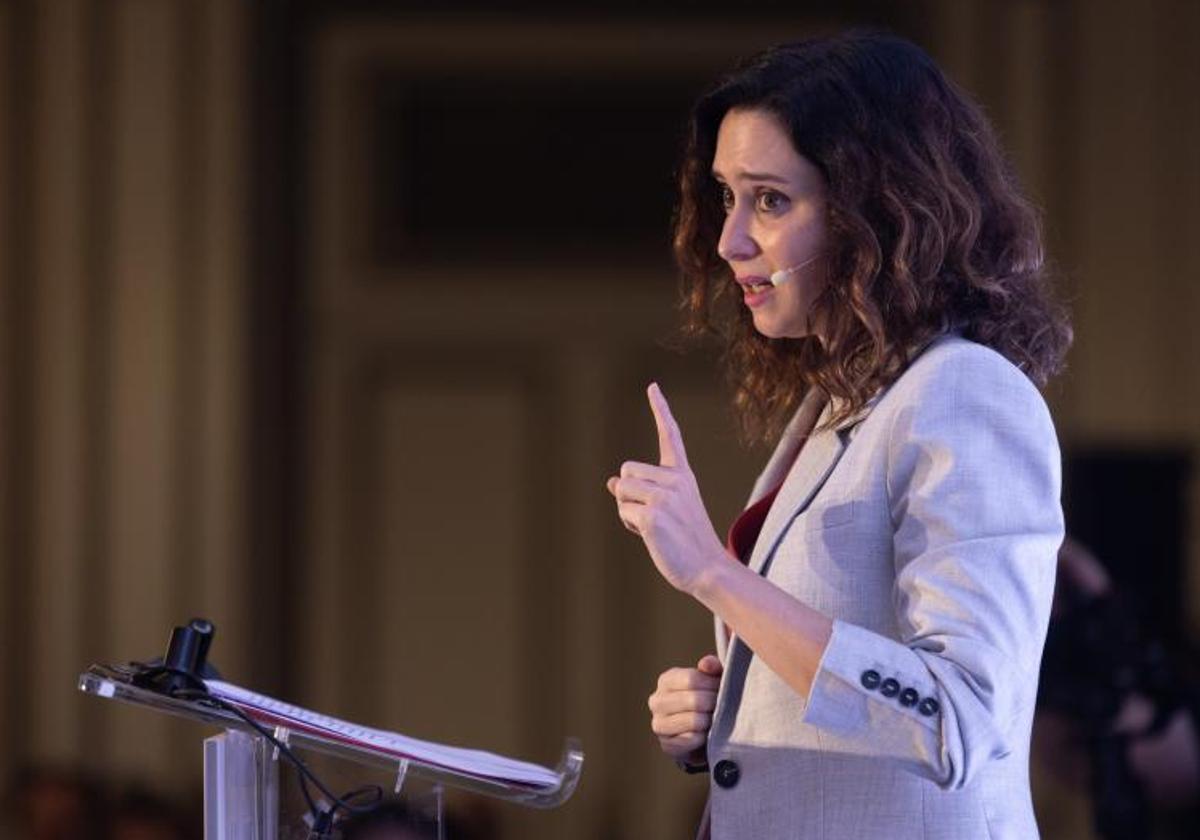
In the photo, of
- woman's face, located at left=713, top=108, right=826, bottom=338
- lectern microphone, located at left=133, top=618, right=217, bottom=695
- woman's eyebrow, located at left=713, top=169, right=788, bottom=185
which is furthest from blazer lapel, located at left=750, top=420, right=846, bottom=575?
lectern microphone, located at left=133, top=618, right=217, bottom=695

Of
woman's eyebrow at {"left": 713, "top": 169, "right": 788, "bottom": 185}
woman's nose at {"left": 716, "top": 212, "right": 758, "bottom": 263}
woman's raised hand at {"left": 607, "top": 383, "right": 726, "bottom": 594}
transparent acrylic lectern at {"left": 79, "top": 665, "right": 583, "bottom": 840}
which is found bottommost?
transparent acrylic lectern at {"left": 79, "top": 665, "right": 583, "bottom": 840}

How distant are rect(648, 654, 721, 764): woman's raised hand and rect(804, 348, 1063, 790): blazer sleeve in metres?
0.19

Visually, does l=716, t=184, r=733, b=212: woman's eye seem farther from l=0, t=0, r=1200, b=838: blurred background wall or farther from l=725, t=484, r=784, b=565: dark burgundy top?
l=0, t=0, r=1200, b=838: blurred background wall

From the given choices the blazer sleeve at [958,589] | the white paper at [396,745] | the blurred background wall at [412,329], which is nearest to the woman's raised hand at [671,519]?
the blazer sleeve at [958,589]

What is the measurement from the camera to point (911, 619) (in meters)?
1.49

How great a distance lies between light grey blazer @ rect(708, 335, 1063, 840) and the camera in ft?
4.75

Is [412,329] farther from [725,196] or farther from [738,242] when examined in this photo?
[738,242]

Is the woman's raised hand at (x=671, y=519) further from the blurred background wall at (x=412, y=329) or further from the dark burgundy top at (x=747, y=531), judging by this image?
the blurred background wall at (x=412, y=329)

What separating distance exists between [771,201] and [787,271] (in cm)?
6

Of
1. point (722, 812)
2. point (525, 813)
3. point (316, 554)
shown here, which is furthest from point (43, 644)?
point (722, 812)

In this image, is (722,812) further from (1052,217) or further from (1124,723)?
(1052,217)

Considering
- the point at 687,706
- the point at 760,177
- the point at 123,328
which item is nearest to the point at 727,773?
the point at 687,706

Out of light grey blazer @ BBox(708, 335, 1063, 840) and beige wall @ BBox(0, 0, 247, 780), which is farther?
beige wall @ BBox(0, 0, 247, 780)

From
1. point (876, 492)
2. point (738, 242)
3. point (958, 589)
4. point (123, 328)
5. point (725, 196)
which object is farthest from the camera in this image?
point (123, 328)
